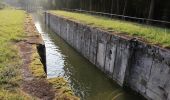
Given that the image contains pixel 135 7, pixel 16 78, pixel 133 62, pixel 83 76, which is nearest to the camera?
pixel 16 78

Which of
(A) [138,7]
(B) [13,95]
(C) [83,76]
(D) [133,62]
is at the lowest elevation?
(C) [83,76]

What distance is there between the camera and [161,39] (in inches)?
357

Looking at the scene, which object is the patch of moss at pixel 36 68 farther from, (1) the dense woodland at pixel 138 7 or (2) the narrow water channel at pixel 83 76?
(1) the dense woodland at pixel 138 7

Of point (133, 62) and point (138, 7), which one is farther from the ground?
point (138, 7)

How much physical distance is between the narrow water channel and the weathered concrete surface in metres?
0.42

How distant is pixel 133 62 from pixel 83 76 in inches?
150

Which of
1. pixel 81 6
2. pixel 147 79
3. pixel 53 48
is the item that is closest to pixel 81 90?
pixel 147 79

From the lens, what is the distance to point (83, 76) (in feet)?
40.5

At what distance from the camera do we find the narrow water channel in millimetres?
9844

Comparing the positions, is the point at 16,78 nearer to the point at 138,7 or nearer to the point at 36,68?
the point at 36,68

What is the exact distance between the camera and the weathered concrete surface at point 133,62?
7.83 m

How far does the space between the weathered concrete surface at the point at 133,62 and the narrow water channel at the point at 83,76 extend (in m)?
0.42

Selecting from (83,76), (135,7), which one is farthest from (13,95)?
(135,7)

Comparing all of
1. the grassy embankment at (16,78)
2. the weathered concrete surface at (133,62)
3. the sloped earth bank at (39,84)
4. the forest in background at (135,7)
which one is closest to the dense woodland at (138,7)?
the forest in background at (135,7)
